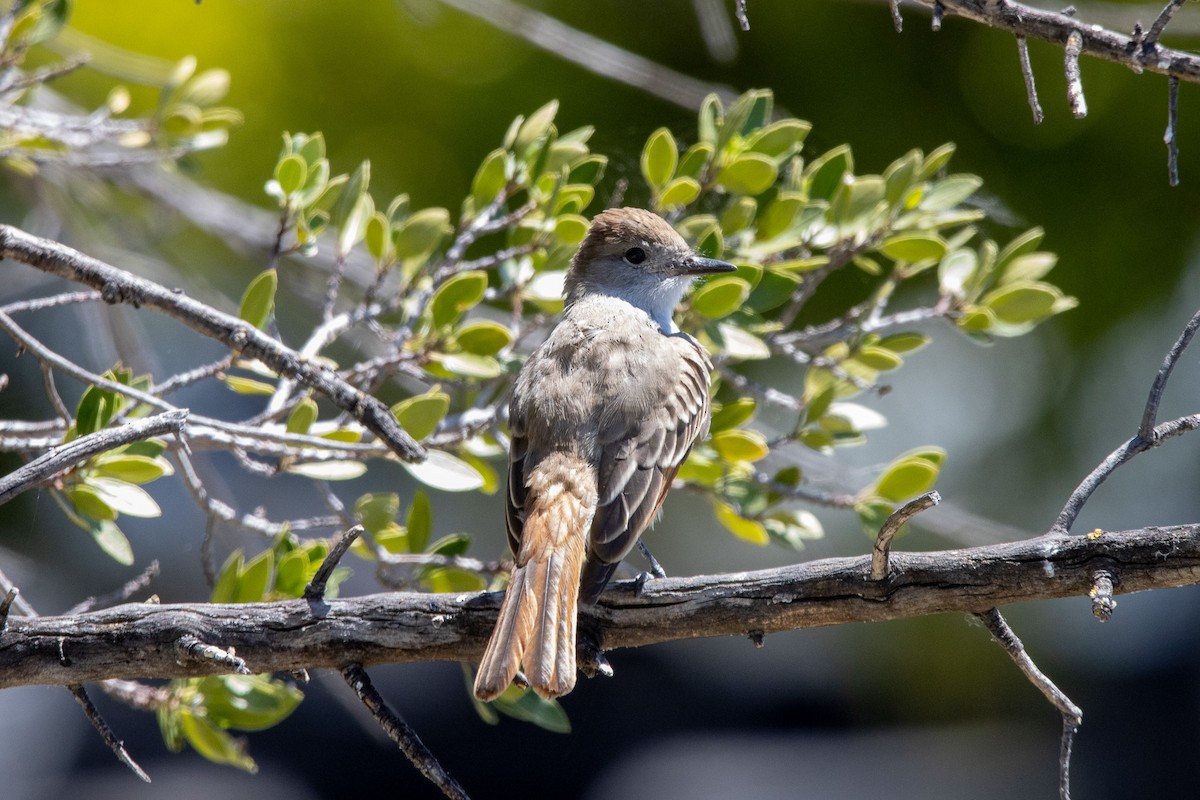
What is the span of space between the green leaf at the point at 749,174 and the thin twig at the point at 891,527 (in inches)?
64.5

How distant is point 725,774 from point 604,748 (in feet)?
2.59

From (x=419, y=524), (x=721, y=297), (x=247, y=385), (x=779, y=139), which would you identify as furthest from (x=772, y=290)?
(x=247, y=385)

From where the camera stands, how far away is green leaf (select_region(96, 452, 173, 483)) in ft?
10.4

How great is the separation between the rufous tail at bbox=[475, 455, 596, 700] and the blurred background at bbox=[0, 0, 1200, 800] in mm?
3473

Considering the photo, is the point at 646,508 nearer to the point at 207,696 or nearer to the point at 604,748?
the point at 207,696

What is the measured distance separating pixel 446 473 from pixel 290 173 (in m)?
1.04

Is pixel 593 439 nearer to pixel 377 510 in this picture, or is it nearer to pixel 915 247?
pixel 377 510

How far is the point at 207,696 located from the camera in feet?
11.8

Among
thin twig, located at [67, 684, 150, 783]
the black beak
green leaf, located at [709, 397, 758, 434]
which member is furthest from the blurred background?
thin twig, located at [67, 684, 150, 783]

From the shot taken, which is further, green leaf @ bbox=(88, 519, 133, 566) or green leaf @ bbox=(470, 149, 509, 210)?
green leaf @ bbox=(470, 149, 509, 210)

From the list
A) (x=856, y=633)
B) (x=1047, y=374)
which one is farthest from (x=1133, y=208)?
(x=856, y=633)

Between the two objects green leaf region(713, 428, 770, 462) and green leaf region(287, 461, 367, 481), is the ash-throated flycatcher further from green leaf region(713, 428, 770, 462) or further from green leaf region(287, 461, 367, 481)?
green leaf region(287, 461, 367, 481)

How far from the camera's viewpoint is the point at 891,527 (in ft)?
7.98

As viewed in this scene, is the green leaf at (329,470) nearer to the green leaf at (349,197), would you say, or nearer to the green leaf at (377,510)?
the green leaf at (377,510)
